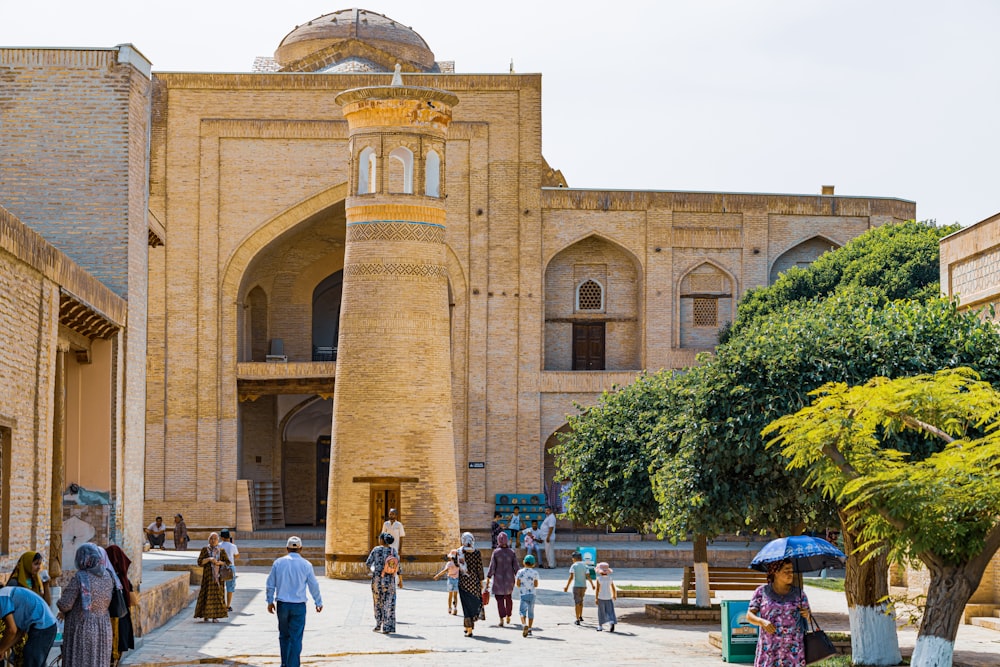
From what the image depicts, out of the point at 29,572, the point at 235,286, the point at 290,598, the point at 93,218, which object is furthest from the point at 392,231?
the point at 29,572

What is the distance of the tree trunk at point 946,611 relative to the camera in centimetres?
1050

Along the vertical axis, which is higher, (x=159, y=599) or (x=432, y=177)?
(x=432, y=177)

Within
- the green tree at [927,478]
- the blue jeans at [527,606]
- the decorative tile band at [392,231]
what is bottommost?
the blue jeans at [527,606]

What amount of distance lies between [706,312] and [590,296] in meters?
2.32

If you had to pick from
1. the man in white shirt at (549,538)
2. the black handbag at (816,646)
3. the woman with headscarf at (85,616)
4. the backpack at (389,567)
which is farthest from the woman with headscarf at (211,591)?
the man in white shirt at (549,538)

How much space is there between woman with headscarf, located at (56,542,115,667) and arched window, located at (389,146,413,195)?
45.8 ft

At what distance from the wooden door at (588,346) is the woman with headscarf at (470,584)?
17.0 m

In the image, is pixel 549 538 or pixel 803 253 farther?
pixel 803 253

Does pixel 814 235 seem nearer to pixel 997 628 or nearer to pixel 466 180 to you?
pixel 466 180

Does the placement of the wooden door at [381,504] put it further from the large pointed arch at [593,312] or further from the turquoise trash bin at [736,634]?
the turquoise trash bin at [736,634]

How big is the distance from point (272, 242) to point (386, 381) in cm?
941

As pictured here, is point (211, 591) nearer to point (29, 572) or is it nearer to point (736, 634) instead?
point (736, 634)

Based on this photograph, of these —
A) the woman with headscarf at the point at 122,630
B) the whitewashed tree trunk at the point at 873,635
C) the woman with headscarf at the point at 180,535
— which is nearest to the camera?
the woman with headscarf at the point at 122,630

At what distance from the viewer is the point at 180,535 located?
93.5 ft
